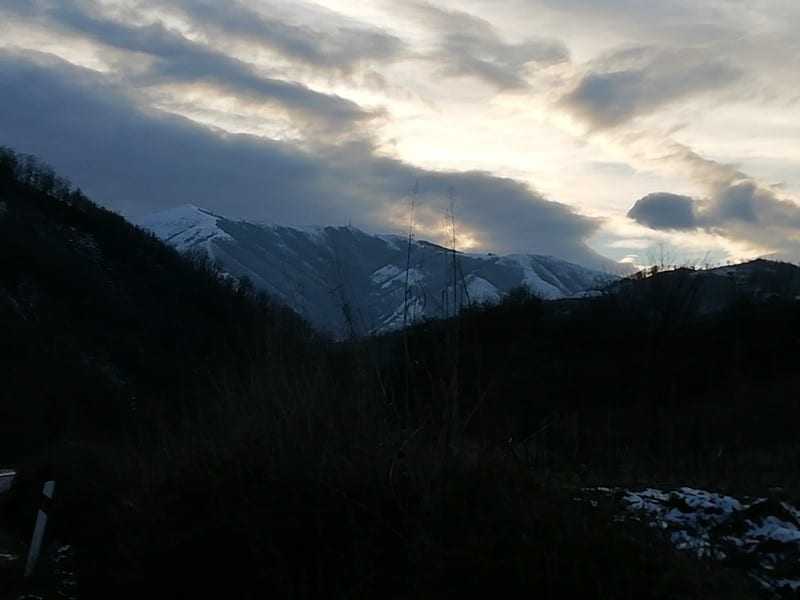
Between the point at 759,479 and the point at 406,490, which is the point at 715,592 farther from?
the point at 759,479

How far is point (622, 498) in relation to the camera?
243 inches

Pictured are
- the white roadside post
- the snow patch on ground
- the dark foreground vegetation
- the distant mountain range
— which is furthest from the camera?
the distant mountain range

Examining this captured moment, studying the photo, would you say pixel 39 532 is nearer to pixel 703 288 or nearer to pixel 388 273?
pixel 388 273

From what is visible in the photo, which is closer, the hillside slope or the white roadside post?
the white roadside post

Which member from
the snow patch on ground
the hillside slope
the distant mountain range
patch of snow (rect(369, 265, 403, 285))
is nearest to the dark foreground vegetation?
the snow patch on ground

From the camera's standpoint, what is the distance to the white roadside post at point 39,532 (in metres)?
9.48

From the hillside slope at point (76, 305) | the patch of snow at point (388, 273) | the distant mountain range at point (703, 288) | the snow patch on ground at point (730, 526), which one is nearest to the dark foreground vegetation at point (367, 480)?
the snow patch on ground at point (730, 526)

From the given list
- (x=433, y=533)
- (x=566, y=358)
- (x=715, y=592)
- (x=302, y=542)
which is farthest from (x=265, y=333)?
(x=566, y=358)

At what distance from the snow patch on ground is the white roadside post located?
6.51 m

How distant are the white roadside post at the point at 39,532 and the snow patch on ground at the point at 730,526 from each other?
6.51 m

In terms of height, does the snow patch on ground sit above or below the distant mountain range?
below

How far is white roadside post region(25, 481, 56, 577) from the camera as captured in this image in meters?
9.48

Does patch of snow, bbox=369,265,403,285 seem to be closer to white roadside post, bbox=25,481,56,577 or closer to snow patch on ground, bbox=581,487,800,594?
snow patch on ground, bbox=581,487,800,594

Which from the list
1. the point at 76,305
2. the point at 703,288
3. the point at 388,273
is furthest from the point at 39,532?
the point at 76,305
